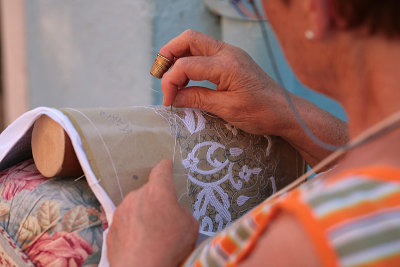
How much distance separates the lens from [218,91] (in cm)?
112

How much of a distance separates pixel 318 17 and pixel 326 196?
0.79ft

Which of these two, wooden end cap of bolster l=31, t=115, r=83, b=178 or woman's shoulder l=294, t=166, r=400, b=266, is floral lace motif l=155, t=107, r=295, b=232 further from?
woman's shoulder l=294, t=166, r=400, b=266

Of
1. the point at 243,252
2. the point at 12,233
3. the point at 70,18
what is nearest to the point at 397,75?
the point at 243,252

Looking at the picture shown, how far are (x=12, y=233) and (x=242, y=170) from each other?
0.52 metres

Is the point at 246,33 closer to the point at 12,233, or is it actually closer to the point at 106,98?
the point at 106,98

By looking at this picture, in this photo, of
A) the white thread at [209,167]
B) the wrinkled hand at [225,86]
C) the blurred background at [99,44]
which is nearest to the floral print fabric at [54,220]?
the white thread at [209,167]

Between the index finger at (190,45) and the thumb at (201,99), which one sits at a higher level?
the index finger at (190,45)

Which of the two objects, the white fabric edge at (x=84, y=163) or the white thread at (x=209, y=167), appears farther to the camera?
the white thread at (x=209, y=167)

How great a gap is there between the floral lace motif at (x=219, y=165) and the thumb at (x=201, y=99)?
0.02m

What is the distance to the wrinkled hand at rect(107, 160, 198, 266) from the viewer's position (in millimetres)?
783

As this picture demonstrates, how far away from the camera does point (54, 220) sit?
2.96ft

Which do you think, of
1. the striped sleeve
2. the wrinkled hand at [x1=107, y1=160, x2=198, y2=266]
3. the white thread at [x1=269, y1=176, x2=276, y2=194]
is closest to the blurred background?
the white thread at [x1=269, y1=176, x2=276, y2=194]

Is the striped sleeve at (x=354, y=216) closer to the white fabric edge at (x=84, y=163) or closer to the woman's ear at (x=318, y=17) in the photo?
the woman's ear at (x=318, y=17)

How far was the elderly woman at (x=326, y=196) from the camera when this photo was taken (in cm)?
52
